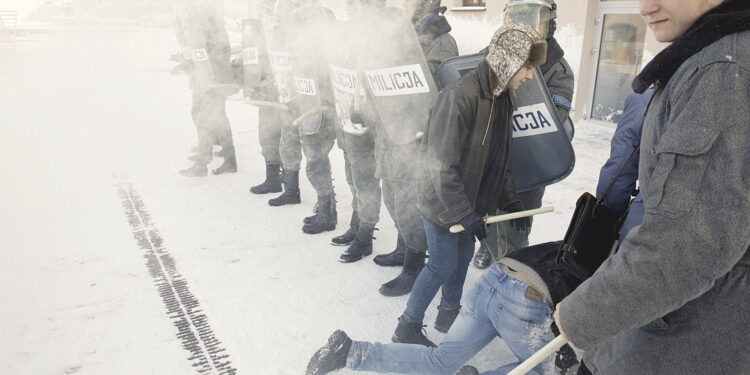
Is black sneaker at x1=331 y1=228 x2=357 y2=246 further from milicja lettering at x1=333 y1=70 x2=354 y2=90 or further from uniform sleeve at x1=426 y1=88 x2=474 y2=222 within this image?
uniform sleeve at x1=426 y1=88 x2=474 y2=222

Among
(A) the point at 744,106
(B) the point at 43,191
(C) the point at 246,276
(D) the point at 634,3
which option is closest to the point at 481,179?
(A) the point at 744,106

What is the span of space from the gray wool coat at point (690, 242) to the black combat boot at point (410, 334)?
135 centimetres

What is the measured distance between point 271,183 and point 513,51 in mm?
3166

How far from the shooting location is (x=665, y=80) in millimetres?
1064

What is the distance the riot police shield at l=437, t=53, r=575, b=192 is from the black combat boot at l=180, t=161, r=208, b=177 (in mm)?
3276

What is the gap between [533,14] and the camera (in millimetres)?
2711

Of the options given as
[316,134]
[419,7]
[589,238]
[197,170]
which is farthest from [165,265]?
[589,238]

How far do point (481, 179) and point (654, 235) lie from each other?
1318mm

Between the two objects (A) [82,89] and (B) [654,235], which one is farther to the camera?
(A) [82,89]

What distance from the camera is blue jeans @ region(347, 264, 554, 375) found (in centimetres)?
171

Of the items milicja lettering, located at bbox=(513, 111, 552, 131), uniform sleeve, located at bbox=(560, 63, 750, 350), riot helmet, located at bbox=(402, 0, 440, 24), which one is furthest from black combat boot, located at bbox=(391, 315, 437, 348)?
riot helmet, located at bbox=(402, 0, 440, 24)

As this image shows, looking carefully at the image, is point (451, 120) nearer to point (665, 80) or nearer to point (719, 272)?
point (665, 80)

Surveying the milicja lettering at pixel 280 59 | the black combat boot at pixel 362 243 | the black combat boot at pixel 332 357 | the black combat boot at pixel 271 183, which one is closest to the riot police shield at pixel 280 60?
the milicja lettering at pixel 280 59

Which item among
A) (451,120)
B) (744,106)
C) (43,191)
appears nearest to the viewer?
(744,106)
